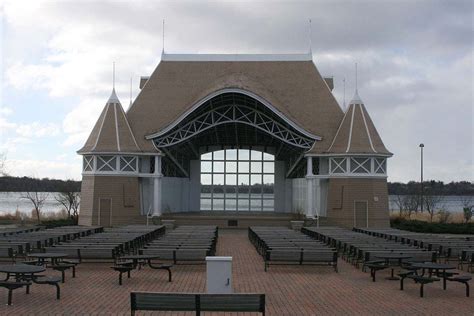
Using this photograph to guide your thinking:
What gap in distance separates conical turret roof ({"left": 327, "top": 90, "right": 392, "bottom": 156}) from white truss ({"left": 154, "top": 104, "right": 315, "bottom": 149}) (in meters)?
1.70

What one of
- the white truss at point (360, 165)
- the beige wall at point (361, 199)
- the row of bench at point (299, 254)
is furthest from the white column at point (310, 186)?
the row of bench at point (299, 254)

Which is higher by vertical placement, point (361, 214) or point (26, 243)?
point (361, 214)

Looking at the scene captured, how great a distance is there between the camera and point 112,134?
1359 inches

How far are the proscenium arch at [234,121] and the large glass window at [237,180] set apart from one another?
790 cm

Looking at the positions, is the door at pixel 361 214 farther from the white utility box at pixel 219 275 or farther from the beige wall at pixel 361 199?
the white utility box at pixel 219 275

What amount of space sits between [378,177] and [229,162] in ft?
45.7

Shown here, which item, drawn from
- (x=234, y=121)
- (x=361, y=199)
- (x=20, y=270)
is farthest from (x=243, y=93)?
(x=20, y=270)

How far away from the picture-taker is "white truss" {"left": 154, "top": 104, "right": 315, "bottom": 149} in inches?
1367

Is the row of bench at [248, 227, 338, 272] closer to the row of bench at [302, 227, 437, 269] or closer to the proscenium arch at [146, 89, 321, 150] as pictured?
the row of bench at [302, 227, 437, 269]

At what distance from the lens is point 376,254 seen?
15.2 meters

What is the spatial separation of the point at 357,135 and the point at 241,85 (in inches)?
286

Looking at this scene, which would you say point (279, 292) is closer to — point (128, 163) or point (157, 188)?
point (157, 188)

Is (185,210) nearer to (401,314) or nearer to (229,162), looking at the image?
(229,162)

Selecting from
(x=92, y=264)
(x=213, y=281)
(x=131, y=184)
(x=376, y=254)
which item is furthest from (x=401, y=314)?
(x=131, y=184)
